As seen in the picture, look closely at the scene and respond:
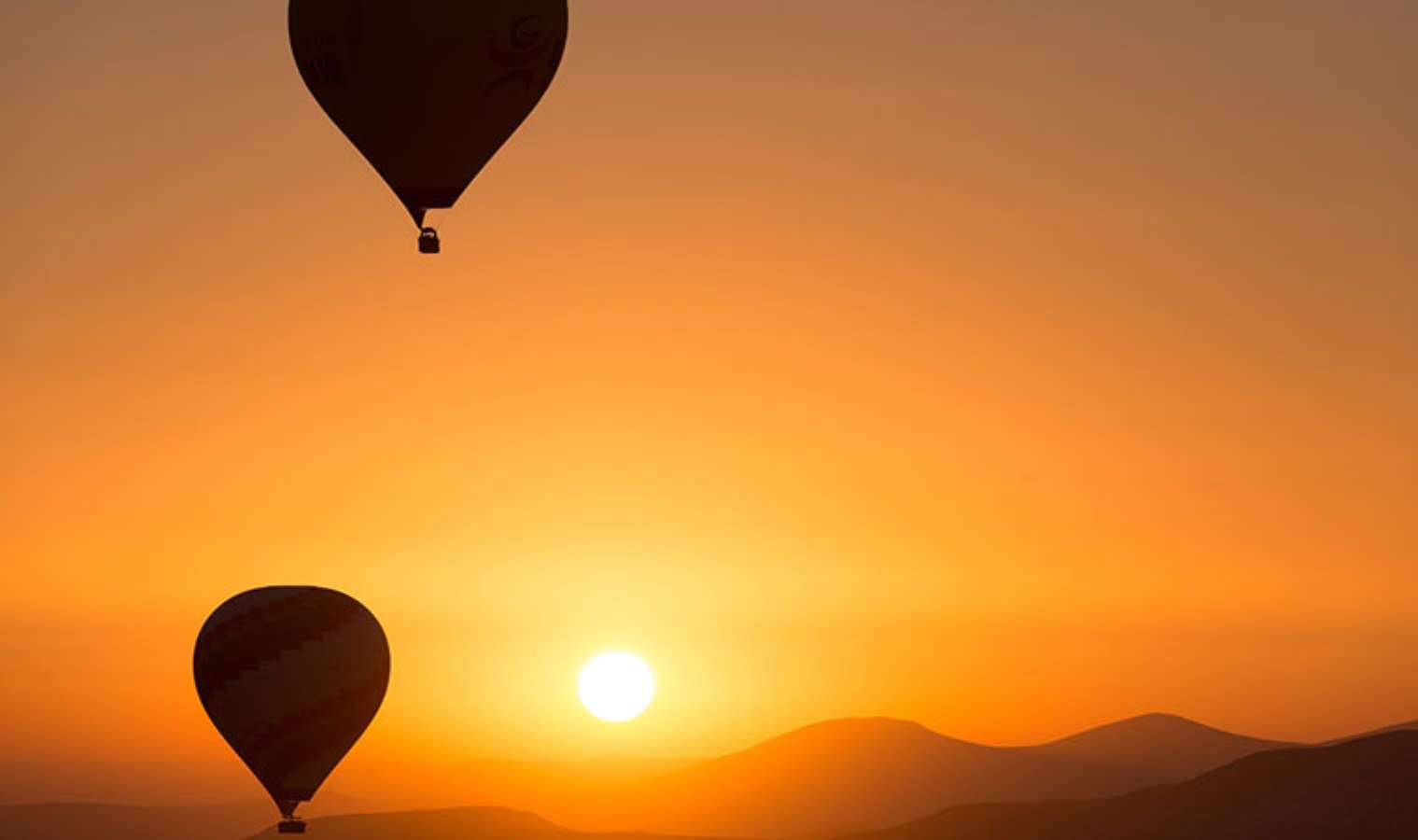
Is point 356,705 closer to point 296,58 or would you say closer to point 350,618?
point 350,618

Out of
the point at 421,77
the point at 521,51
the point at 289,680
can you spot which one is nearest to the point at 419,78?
the point at 421,77

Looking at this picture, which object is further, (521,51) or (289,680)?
(289,680)

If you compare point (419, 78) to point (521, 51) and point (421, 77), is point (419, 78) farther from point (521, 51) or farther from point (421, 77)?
point (521, 51)

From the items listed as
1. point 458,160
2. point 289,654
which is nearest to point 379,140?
point 458,160

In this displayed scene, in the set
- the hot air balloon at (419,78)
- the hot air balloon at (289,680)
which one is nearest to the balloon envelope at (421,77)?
the hot air balloon at (419,78)

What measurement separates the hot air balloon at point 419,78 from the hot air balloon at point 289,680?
35573mm

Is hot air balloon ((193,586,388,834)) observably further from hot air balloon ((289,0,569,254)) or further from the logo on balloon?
the logo on balloon

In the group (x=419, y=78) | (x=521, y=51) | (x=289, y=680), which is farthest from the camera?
(x=289, y=680)

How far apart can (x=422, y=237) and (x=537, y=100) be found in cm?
895

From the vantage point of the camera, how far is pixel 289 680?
357 ft

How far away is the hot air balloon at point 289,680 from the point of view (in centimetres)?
10738

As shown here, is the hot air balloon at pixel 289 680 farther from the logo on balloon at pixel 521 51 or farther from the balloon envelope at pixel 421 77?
the logo on balloon at pixel 521 51

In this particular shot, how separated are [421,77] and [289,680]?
38112 mm

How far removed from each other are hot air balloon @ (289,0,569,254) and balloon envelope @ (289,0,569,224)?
0.09 feet
